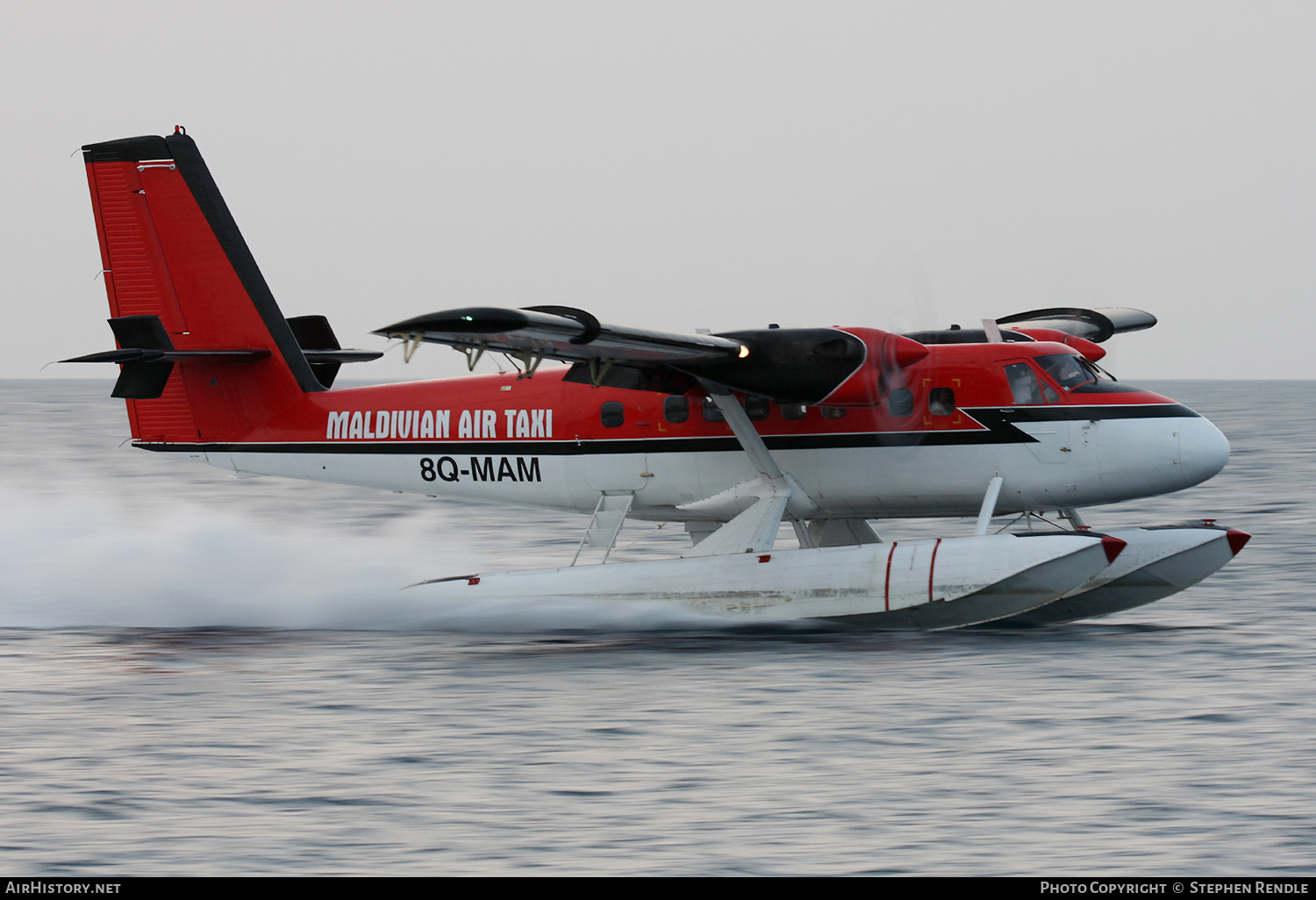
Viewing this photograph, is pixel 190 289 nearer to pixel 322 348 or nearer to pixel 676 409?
pixel 322 348

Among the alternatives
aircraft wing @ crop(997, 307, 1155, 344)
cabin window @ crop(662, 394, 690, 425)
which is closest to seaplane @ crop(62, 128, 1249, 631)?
cabin window @ crop(662, 394, 690, 425)

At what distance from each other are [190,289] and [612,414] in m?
4.88

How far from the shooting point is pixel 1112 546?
12.6m

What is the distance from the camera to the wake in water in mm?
14398

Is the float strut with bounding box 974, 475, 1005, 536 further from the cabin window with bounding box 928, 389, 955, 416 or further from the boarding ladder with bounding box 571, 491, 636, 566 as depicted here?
the boarding ladder with bounding box 571, 491, 636, 566

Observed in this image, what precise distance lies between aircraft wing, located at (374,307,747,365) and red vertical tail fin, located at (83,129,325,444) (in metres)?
4.48

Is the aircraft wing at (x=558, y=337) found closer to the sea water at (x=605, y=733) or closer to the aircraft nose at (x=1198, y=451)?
the sea water at (x=605, y=733)

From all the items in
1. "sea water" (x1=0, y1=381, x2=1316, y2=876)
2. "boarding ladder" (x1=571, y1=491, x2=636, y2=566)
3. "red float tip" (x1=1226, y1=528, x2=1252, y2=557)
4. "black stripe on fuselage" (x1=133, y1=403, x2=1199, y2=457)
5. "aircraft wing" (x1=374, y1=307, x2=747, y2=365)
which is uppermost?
"aircraft wing" (x1=374, y1=307, x2=747, y2=365)

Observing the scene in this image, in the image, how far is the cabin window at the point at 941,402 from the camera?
537 inches

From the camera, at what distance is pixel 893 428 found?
13711mm

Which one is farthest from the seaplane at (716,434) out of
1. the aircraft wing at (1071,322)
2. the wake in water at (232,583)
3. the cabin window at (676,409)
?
the aircraft wing at (1071,322)

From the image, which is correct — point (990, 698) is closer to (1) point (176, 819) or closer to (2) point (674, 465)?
(2) point (674, 465)
